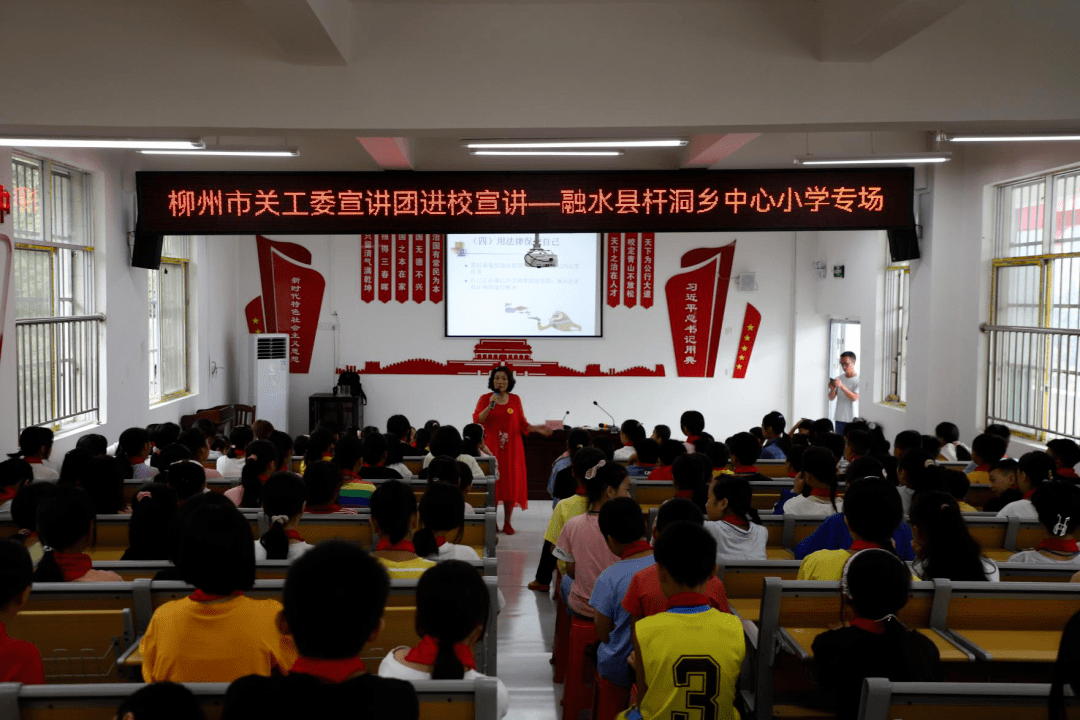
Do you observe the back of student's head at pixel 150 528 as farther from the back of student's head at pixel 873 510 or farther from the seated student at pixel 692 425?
the seated student at pixel 692 425

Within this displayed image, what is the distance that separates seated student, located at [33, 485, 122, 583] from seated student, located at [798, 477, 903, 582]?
7.41 ft

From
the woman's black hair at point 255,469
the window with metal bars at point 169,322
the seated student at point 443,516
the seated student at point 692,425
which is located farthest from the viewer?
the window with metal bars at point 169,322

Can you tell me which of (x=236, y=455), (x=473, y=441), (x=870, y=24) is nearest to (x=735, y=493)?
(x=870, y=24)

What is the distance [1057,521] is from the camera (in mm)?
3309

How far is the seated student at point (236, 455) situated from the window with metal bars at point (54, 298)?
1.66 meters

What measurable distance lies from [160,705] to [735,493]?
7.31ft

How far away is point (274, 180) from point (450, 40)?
7.79ft

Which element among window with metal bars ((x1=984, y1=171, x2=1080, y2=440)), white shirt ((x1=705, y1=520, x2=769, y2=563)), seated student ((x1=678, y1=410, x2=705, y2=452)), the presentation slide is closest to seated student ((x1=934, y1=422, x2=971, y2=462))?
window with metal bars ((x1=984, y1=171, x2=1080, y2=440))

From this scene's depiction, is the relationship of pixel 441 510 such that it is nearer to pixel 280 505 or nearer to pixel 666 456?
pixel 280 505

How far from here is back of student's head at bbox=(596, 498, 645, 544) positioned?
2865 millimetres

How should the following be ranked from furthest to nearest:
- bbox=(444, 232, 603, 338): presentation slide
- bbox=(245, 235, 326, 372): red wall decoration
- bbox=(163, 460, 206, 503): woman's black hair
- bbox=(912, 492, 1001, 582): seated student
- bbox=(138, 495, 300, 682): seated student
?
bbox=(245, 235, 326, 372): red wall decoration < bbox=(444, 232, 603, 338): presentation slide < bbox=(163, 460, 206, 503): woman's black hair < bbox=(912, 492, 1001, 582): seated student < bbox=(138, 495, 300, 682): seated student

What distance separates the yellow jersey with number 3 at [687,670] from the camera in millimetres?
2268

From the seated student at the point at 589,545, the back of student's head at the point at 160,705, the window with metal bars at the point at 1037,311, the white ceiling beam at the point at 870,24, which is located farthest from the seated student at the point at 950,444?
the back of student's head at the point at 160,705

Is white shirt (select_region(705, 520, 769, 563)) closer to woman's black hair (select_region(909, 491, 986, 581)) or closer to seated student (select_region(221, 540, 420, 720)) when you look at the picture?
woman's black hair (select_region(909, 491, 986, 581))
